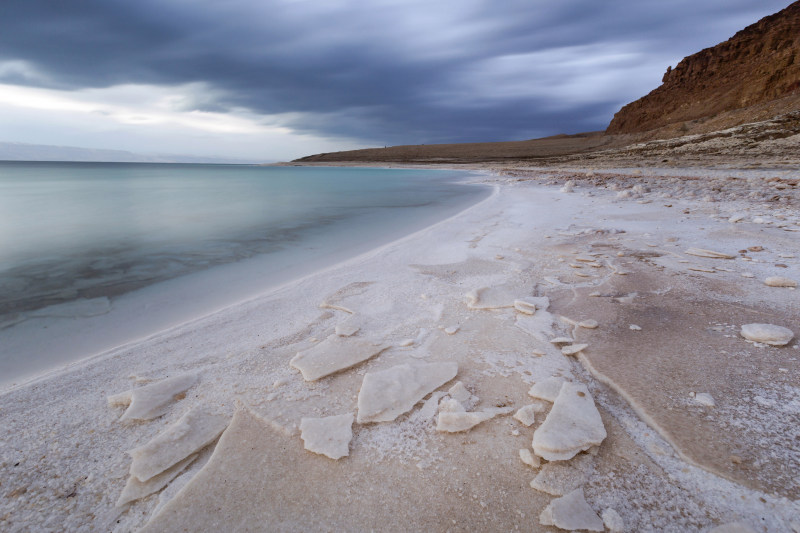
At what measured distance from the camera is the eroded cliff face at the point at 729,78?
26.5m

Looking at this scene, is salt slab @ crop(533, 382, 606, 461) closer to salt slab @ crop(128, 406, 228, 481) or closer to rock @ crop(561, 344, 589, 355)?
rock @ crop(561, 344, 589, 355)

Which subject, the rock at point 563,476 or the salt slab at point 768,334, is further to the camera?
the salt slab at point 768,334

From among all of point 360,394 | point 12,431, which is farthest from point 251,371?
point 12,431

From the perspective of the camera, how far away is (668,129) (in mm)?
30375

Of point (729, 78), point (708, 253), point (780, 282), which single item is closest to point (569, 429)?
point (780, 282)

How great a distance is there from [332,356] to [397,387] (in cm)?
47

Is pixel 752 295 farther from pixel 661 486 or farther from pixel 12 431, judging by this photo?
pixel 12 431

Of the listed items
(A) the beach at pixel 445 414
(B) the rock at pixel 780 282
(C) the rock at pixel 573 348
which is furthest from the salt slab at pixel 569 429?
(B) the rock at pixel 780 282

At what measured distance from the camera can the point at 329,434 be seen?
135 centimetres

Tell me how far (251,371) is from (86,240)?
6.66m

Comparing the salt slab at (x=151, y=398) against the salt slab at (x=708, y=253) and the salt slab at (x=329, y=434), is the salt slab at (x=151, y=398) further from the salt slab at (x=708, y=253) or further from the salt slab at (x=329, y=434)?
the salt slab at (x=708, y=253)

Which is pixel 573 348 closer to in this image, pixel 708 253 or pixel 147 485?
pixel 147 485

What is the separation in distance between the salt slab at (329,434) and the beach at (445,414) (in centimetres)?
1

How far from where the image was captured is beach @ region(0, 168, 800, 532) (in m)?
1.07
